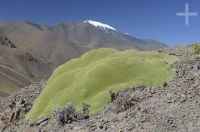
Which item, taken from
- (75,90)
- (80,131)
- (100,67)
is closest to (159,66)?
(100,67)

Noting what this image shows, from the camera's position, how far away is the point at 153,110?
61.0ft

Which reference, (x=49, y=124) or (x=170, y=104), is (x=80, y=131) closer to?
(x=49, y=124)

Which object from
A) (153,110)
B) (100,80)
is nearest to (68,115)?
(100,80)

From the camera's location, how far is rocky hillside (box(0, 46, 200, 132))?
1741 cm

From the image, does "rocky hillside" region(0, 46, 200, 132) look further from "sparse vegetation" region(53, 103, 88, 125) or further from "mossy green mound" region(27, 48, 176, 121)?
"mossy green mound" region(27, 48, 176, 121)

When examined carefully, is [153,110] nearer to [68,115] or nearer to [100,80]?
[68,115]

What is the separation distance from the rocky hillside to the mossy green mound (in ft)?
2.38

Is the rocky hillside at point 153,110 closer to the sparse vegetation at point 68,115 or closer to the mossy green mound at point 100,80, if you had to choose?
the sparse vegetation at point 68,115

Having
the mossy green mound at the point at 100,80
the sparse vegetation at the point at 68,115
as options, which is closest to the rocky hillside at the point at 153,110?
the sparse vegetation at the point at 68,115

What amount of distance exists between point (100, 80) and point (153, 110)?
5.30 meters

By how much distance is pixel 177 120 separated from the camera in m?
17.3

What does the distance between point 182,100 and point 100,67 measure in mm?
6743

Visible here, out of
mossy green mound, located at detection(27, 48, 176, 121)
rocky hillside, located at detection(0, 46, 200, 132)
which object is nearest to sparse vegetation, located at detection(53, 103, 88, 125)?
rocky hillside, located at detection(0, 46, 200, 132)

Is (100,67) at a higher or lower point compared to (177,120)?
higher
